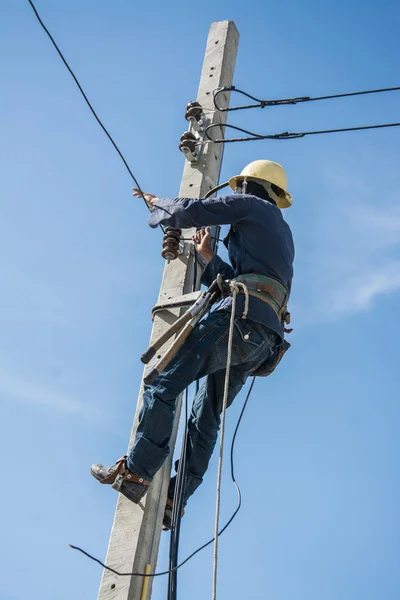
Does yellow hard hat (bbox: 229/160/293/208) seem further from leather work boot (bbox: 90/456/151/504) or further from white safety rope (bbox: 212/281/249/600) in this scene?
leather work boot (bbox: 90/456/151/504)

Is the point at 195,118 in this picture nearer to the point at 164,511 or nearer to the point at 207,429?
the point at 207,429

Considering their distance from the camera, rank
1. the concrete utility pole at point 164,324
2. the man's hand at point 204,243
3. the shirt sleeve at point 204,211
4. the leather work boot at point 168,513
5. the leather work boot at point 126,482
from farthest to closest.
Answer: the man's hand at point 204,243 < the shirt sleeve at point 204,211 < the leather work boot at point 168,513 < the leather work boot at point 126,482 < the concrete utility pole at point 164,324

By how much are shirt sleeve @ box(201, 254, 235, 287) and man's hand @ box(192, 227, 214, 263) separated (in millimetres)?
36

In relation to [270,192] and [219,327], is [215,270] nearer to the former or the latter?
[270,192]

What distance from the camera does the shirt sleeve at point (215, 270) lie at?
5.01m

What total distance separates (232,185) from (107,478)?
6.33ft

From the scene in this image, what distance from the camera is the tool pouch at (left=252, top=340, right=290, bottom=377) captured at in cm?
481

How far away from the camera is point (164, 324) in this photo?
475 cm

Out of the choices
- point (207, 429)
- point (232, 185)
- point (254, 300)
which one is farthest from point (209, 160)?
point (207, 429)

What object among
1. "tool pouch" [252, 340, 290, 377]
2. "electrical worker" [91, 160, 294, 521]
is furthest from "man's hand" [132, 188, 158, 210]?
"tool pouch" [252, 340, 290, 377]

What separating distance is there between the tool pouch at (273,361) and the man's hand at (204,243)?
2.09 feet

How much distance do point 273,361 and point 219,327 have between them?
→ 20.9 inches

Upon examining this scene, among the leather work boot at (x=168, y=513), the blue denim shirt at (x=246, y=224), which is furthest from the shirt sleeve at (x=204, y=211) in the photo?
the leather work boot at (x=168, y=513)

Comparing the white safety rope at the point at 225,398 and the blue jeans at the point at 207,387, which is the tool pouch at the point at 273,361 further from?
the white safety rope at the point at 225,398
